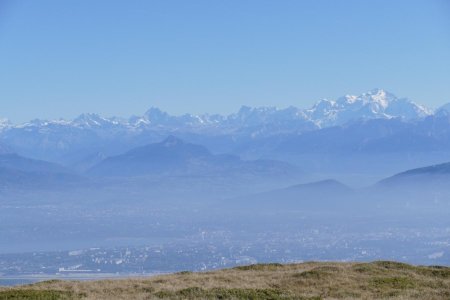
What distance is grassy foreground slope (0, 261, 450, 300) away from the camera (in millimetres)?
32594

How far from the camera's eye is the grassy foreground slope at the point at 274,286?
107 feet

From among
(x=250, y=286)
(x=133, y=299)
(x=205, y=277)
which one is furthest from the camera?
(x=205, y=277)

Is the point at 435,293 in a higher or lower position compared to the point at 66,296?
lower

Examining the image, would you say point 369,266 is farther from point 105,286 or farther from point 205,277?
point 105,286

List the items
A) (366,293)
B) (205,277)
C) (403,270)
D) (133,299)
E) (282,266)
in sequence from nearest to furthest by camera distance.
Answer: (133,299) < (366,293) < (205,277) < (403,270) < (282,266)

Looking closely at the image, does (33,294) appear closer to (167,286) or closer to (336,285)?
(167,286)

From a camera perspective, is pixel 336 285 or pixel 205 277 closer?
pixel 336 285

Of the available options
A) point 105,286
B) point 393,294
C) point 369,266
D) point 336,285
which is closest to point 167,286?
point 105,286

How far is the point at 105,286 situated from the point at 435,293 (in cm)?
1744

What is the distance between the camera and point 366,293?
34094mm

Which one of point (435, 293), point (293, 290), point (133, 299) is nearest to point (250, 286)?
point (293, 290)

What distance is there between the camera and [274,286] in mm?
37250

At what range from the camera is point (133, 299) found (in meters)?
32.0

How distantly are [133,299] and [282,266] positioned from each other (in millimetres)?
19368
